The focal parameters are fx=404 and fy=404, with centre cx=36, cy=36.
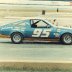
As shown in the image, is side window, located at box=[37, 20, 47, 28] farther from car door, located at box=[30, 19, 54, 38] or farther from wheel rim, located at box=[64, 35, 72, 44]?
wheel rim, located at box=[64, 35, 72, 44]

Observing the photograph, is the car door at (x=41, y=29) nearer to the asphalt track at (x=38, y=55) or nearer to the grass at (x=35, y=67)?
the asphalt track at (x=38, y=55)

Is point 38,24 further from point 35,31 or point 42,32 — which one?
point 42,32

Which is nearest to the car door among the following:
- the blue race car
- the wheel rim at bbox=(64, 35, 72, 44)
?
the blue race car

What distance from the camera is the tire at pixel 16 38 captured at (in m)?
20.0

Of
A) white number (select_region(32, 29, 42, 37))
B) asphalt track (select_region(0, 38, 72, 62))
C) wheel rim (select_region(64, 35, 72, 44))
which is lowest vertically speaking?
asphalt track (select_region(0, 38, 72, 62))

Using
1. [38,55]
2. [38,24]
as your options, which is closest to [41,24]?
[38,24]

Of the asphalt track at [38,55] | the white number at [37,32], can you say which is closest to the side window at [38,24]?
the white number at [37,32]

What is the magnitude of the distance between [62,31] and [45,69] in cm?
1040

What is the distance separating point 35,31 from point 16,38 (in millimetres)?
1006

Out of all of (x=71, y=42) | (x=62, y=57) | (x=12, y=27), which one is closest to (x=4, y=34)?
(x=12, y=27)

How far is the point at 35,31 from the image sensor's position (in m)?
20.1

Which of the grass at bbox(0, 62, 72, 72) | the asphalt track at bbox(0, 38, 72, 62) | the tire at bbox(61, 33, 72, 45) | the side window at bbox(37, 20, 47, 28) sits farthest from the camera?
the side window at bbox(37, 20, 47, 28)

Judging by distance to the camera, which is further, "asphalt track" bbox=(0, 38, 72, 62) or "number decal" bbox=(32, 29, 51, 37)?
"number decal" bbox=(32, 29, 51, 37)

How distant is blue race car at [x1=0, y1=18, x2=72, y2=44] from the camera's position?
19.8 metres
